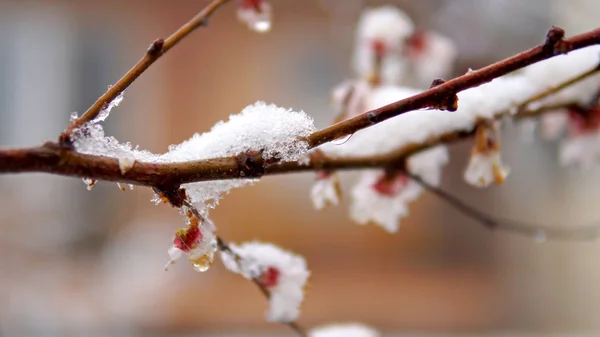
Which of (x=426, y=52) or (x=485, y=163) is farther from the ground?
(x=426, y=52)

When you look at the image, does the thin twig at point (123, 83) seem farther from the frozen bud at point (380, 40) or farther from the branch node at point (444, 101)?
the frozen bud at point (380, 40)

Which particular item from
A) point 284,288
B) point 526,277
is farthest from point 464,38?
point 284,288

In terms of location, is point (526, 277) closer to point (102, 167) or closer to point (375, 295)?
point (375, 295)

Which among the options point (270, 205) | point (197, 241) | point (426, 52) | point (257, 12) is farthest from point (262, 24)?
point (270, 205)

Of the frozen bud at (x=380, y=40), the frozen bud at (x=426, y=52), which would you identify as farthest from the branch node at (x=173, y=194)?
the frozen bud at (x=426, y=52)

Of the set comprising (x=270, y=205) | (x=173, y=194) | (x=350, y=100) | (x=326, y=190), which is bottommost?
(x=173, y=194)

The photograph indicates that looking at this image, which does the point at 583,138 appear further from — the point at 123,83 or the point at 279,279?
the point at 123,83

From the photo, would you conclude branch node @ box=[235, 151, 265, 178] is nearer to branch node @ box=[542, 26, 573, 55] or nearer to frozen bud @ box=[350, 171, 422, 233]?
branch node @ box=[542, 26, 573, 55]
